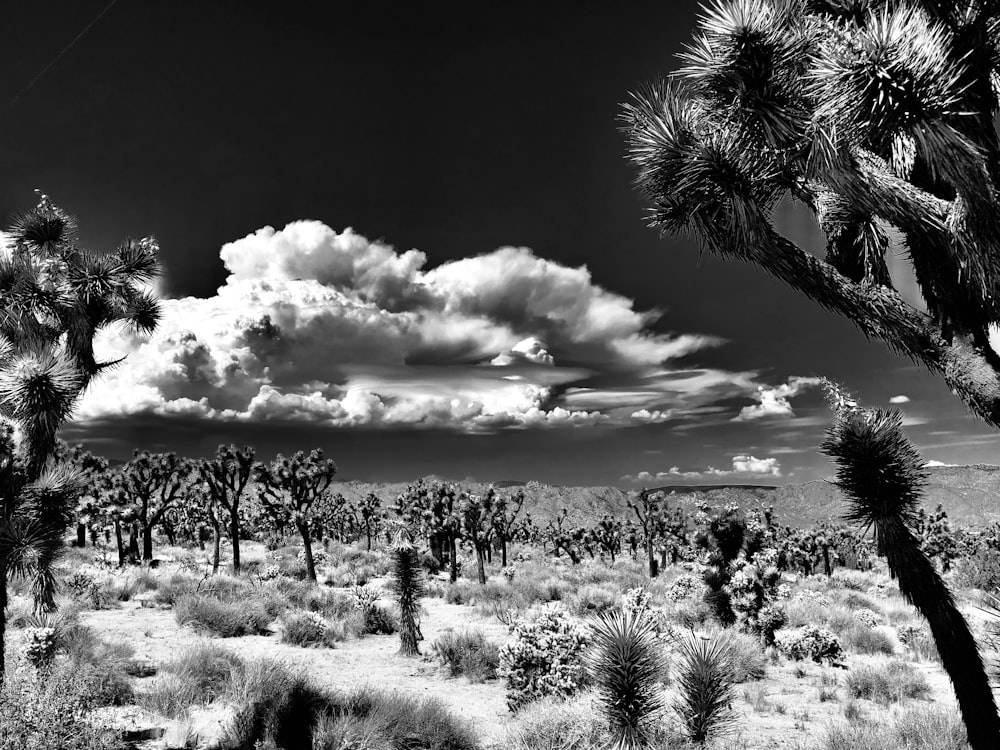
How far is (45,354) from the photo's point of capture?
7.73 metres

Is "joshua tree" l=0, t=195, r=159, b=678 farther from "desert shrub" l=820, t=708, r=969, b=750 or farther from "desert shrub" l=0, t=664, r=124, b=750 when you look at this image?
"desert shrub" l=820, t=708, r=969, b=750

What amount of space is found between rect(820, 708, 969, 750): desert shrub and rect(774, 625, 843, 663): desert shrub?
525 centimetres

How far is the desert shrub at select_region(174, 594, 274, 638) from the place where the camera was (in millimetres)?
15102

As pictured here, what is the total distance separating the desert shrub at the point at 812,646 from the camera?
13.7 metres

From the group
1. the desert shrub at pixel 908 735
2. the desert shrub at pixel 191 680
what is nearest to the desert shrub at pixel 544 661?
the desert shrub at pixel 908 735

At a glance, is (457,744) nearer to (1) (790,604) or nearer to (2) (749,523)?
(2) (749,523)

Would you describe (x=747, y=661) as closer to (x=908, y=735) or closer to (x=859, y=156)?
(x=908, y=735)

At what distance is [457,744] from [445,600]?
16.6 metres

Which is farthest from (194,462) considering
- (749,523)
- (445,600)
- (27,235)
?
(749,523)

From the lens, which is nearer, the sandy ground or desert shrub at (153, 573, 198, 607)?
the sandy ground

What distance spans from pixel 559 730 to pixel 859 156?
286 inches

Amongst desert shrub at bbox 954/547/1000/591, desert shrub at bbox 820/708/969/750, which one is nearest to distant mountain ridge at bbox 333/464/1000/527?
desert shrub at bbox 954/547/1000/591

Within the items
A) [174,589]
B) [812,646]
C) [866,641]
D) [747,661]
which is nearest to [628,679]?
[747,661]

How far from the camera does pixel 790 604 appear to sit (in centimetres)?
2034
